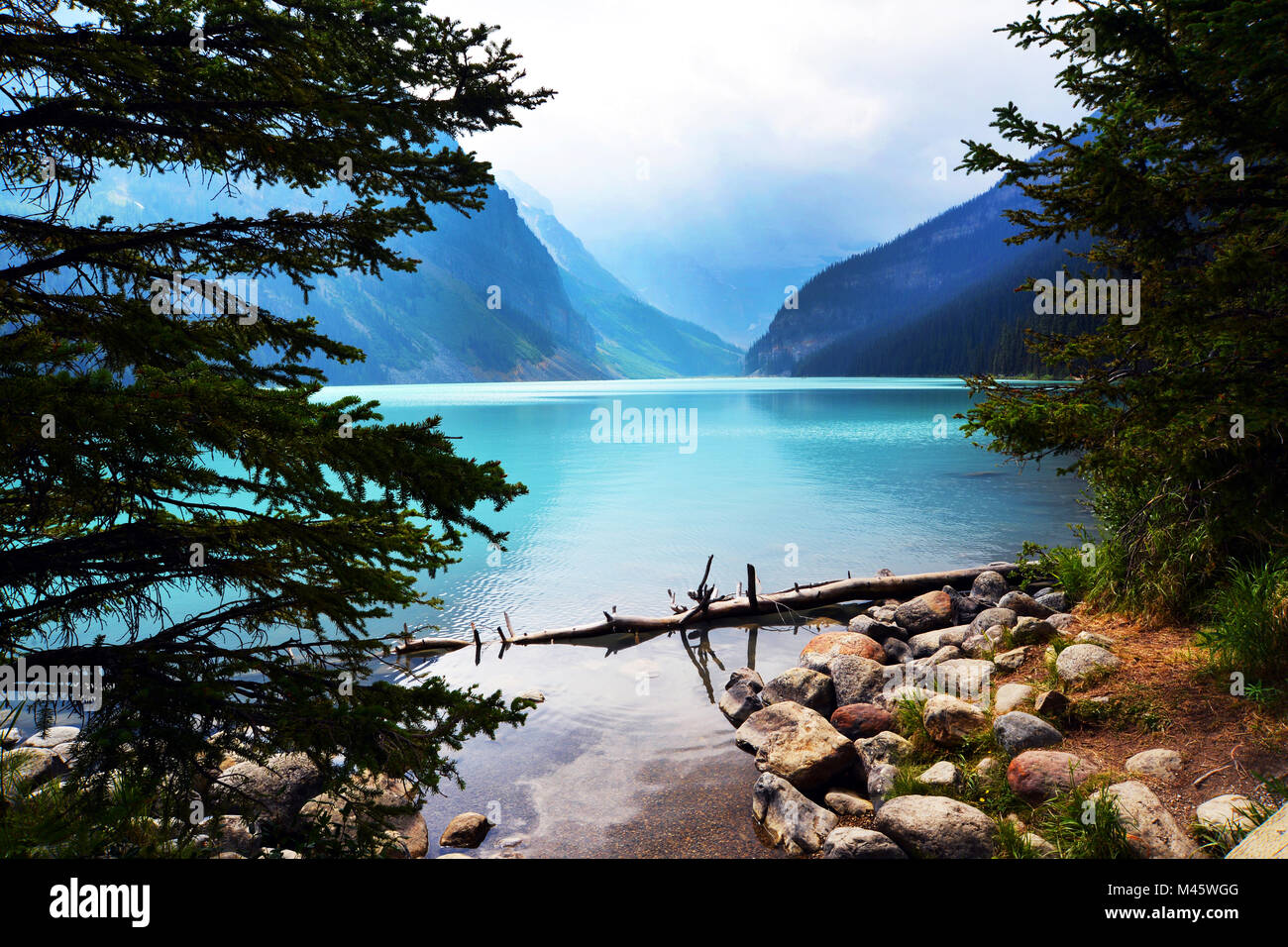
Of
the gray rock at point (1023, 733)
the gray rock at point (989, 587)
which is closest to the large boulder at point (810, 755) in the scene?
the gray rock at point (1023, 733)

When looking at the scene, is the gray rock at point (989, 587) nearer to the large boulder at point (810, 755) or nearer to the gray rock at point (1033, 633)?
the gray rock at point (1033, 633)

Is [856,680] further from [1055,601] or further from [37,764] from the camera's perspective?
[37,764]

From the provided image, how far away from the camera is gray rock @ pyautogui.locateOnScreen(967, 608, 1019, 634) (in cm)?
1012

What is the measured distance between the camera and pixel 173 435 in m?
3.01

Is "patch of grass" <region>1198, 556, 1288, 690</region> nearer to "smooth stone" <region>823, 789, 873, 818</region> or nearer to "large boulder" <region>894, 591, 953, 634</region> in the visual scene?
"smooth stone" <region>823, 789, 873, 818</region>

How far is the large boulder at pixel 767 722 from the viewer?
27.7 ft

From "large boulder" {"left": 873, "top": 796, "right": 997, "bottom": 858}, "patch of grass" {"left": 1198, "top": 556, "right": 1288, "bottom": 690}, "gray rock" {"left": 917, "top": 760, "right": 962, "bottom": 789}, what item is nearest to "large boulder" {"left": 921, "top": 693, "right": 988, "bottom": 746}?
"gray rock" {"left": 917, "top": 760, "right": 962, "bottom": 789}

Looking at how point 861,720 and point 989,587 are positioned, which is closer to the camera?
point 861,720

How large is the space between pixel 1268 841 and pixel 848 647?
7.44 metres

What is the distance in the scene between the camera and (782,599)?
1505cm

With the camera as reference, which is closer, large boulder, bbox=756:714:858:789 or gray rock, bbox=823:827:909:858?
gray rock, bbox=823:827:909:858

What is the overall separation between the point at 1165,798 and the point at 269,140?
29.0ft

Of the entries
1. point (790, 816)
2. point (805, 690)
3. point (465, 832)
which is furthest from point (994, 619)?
point (465, 832)

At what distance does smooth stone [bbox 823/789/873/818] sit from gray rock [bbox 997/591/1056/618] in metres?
5.61
